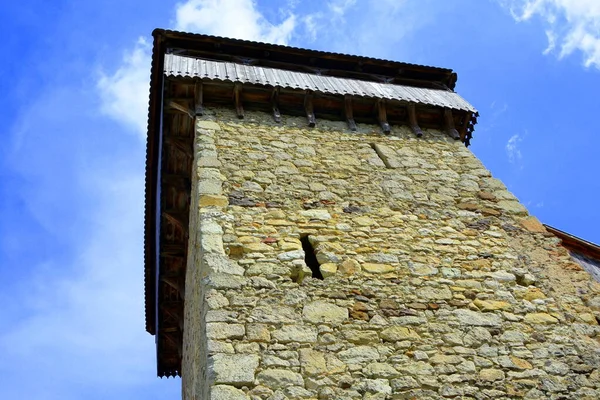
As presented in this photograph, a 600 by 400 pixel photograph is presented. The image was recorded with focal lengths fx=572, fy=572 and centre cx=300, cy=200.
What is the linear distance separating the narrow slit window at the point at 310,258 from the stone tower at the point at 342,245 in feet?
0.06

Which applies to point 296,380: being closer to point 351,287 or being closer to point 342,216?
point 351,287

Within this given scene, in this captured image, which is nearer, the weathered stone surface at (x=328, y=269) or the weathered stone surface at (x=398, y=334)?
the weathered stone surface at (x=398, y=334)

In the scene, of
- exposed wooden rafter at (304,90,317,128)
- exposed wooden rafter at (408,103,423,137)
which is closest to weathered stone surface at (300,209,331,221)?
exposed wooden rafter at (304,90,317,128)

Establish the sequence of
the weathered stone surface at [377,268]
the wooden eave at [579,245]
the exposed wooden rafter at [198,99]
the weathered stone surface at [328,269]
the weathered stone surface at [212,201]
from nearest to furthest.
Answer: the weathered stone surface at [328,269], the weathered stone surface at [377,268], the weathered stone surface at [212,201], the exposed wooden rafter at [198,99], the wooden eave at [579,245]

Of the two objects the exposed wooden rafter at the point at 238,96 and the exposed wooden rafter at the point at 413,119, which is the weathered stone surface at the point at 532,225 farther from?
the exposed wooden rafter at the point at 238,96

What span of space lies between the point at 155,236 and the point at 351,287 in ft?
16.8

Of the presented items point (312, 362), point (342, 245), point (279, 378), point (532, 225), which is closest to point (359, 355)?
point (312, 362)

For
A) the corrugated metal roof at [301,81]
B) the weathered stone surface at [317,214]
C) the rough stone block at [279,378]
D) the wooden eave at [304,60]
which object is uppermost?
the wooden eave at [304,60]

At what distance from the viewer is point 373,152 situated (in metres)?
7.25

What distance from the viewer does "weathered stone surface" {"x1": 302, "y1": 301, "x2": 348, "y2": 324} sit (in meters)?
4.67

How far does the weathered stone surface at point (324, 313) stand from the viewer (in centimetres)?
467

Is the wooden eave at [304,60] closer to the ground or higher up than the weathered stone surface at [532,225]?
higher up

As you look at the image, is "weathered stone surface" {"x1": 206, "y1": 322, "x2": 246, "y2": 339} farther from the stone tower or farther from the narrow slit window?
the narrow slit window

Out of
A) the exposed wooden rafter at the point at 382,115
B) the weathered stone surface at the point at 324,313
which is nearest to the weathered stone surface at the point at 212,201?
the weathered stone surface at the point at 324,313
